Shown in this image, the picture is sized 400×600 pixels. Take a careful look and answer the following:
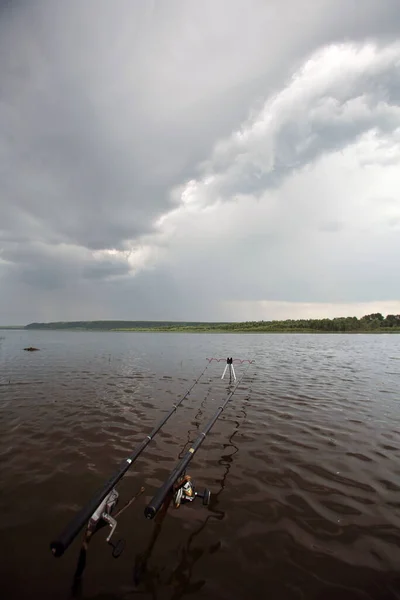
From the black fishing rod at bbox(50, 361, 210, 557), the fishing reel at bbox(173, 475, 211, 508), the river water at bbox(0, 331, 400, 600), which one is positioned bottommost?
the river water at bbox(0, 331, 400, 600)

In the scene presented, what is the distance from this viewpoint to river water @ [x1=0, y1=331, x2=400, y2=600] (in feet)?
16.0

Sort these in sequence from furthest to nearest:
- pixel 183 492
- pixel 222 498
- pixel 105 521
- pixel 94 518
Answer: pixel 222 498, pixel 183 492, pixel 105 521, pixel 94 518

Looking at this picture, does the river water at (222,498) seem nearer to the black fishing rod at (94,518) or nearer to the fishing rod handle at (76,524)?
the black fishing rod at (94,518)

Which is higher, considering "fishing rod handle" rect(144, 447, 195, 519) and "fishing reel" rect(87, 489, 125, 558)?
"fishing rod handle" rect(144, 447, 195, 519)

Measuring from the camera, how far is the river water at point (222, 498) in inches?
192

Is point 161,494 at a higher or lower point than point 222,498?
higher

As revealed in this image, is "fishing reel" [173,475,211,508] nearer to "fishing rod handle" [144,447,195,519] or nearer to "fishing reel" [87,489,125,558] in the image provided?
"fishing rod handle" [144,447,195,519]

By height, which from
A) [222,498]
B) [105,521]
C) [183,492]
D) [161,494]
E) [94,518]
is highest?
[161,494]

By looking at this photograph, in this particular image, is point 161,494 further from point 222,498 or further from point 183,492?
point 222,498

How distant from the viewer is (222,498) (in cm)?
711

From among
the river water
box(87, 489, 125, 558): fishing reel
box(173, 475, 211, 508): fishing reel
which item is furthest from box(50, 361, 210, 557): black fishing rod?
box(173, 475, 211, 508): fishing reel

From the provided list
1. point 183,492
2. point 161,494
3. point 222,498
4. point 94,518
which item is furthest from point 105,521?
point 222,498

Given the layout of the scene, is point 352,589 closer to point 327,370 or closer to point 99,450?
point 99,450

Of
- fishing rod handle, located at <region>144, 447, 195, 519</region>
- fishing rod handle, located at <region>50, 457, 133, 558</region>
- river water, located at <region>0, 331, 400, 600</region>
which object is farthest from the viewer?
river water, located at <region>0, 331, 400, 600</region>
